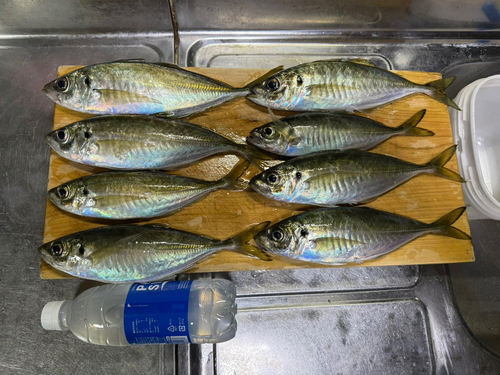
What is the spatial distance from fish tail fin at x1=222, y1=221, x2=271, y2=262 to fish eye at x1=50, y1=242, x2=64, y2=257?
687 millimetres

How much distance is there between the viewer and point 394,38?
6.76 feet

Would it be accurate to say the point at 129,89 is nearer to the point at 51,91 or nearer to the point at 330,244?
the point at 51,91

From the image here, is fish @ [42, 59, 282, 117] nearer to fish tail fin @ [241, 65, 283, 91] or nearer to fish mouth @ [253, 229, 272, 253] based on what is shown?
fish tail fin @ [241, 65, 283, 91]

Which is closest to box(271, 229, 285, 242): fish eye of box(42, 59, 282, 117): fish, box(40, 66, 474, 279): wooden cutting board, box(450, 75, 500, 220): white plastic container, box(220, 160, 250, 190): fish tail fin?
box(40, 66, 474, 279): wooden cutting board

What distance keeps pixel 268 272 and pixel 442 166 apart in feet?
3.39

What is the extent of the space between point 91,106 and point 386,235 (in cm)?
150

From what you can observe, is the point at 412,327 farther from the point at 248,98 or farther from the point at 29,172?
the point at 29,172

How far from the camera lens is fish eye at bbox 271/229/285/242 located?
1.44 m

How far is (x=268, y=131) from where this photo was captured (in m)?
1.54

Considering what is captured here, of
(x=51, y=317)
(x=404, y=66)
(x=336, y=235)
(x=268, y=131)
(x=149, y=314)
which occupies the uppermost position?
(x=404, y=66)

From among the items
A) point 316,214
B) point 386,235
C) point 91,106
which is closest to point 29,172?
point 91,106

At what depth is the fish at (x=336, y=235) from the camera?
1.44m

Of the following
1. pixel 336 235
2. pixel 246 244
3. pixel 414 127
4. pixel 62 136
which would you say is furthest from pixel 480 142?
pixel 62 136

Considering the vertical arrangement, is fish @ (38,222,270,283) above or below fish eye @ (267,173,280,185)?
below
